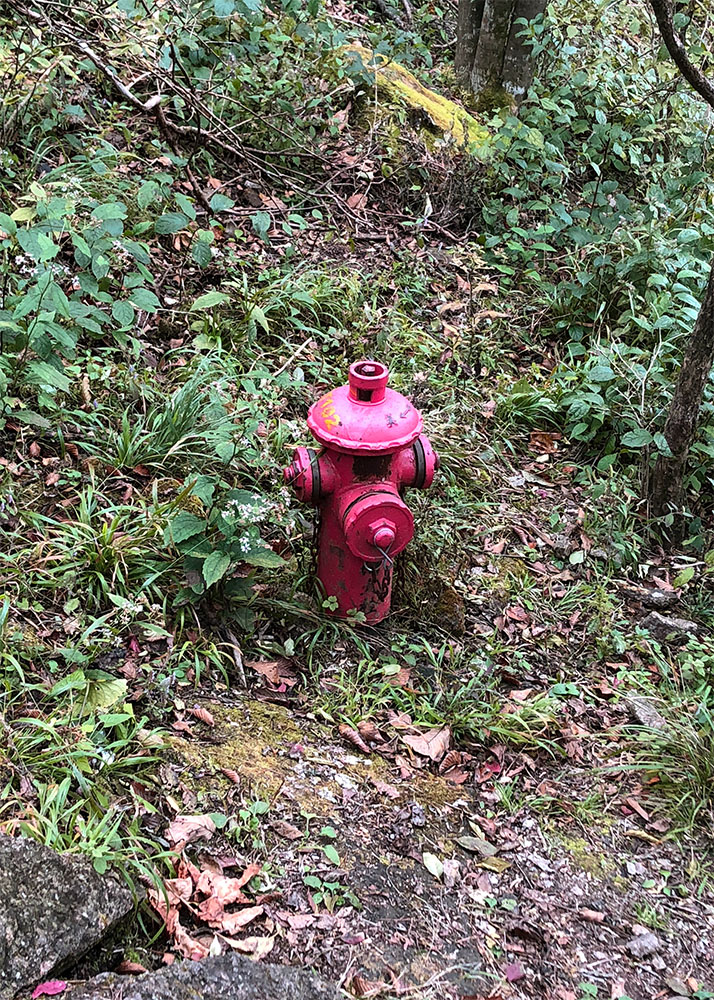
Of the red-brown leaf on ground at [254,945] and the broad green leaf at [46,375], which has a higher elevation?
the broad green leaf at [46,375]

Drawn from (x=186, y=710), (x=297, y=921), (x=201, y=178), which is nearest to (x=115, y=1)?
(x=201, y=178)

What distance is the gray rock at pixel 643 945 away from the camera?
2.42 meters

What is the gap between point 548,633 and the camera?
370cm

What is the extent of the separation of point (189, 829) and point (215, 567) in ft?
2.93

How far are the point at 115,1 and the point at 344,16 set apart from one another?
266 centimetres

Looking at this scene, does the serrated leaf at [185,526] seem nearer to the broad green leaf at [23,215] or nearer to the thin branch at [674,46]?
the broad green leaf at [23,215]

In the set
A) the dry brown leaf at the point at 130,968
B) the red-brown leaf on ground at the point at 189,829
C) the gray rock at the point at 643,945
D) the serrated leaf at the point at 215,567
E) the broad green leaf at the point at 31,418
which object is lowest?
the gray rock at the point at 643,945

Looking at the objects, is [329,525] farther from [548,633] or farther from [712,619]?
[712,619]

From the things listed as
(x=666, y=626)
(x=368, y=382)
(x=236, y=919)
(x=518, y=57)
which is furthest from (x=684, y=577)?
(x=518, y=57)

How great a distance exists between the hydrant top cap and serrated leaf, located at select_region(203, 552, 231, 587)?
0.57 meters

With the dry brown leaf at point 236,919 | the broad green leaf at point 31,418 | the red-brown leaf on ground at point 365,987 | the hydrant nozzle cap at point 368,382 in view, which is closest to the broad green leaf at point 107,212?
the broad green leaf at point 31,418

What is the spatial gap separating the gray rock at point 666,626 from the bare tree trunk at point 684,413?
61 centimetres

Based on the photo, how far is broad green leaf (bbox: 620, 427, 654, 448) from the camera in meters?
4.23

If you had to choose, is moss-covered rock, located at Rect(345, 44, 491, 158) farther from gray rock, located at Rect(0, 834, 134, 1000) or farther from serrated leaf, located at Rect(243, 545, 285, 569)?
gray rock, located at Rect(0, 834, 134, 1000)
